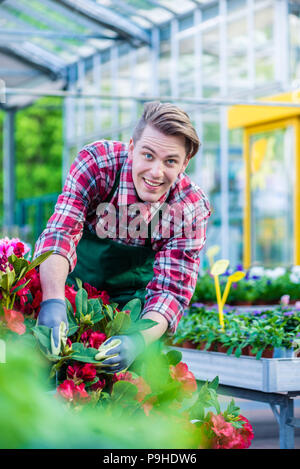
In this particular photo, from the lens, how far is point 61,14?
11.8 m

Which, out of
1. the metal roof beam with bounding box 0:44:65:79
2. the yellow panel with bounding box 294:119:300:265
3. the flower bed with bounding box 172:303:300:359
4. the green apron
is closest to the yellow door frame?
the yellow panel with bounding box 294:119:300:265

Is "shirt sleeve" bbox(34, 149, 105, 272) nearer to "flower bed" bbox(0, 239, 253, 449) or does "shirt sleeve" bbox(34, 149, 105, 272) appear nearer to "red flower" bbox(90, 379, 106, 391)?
"flower bed" bbox(0, 239, 253, 449)

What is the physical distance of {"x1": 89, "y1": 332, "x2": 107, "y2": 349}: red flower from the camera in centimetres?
113

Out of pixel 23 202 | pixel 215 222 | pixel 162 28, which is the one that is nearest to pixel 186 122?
pixel 215 222

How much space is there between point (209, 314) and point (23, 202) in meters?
12.7

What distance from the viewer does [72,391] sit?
0.99 metres

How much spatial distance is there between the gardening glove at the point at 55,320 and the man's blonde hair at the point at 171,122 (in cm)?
50

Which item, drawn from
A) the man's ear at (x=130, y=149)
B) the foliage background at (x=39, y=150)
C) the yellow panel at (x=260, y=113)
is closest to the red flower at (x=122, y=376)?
the man's ear at (x=130, y=149)

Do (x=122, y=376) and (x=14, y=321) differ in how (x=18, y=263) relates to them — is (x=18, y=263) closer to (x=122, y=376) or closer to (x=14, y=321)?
(x=14, y=321)

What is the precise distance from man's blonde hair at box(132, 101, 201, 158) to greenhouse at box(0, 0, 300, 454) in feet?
0.07

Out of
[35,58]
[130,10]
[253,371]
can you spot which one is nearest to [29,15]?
[130,10]

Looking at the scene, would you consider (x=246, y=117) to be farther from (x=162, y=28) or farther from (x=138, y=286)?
(x=138, y=286)

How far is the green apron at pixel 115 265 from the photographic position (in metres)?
2.06

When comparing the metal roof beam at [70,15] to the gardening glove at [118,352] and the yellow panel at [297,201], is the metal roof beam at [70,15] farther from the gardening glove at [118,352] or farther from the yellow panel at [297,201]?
the gardening glove at [118,352]
